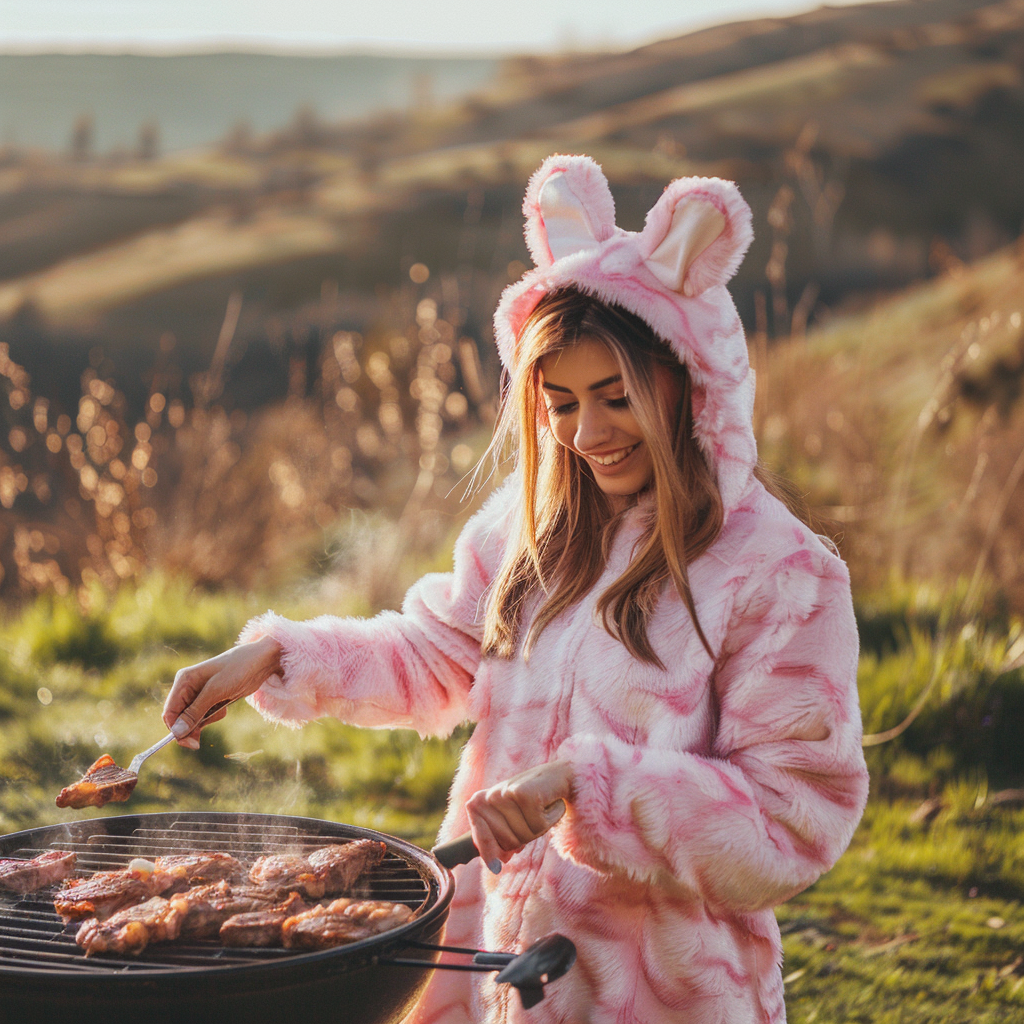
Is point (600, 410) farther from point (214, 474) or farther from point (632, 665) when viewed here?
point (214, 474)

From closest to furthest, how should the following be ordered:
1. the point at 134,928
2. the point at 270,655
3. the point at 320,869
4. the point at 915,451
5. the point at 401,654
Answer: the point at 134,928, the point at 320,869, the point at 270,655, the point at 401,654, the point at 915,451

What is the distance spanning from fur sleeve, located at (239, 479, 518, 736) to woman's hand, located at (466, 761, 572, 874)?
21.6 inches

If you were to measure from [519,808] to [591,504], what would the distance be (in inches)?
28.1

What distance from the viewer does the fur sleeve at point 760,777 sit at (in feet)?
4.75

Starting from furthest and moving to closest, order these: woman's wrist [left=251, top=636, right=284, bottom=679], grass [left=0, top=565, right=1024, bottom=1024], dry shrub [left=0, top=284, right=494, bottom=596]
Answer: dry shrub [left=0, top=284, right=494, bottom=596]
grass [left=0, top=565, right=1024, bottom=1024]
woman's wrist [left=251, top=636, right=284, bottom=679]

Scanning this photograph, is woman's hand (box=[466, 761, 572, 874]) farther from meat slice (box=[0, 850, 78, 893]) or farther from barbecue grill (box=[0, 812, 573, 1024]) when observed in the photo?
meat slice (box=[0, 850, 78, 893])

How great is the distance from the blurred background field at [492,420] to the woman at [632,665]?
410 millimetres

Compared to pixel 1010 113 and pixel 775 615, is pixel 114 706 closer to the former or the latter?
pixel 775 615

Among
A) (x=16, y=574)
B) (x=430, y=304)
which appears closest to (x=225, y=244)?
(x=16, y=574)

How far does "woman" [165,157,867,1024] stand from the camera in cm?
147

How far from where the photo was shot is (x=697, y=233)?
5.14ft

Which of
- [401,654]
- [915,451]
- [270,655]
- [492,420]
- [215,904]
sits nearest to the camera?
[215,904]

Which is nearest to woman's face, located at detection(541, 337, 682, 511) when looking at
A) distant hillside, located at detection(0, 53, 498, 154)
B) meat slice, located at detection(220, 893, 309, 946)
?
meat slice, located at detection(220, 893, 309, 946)

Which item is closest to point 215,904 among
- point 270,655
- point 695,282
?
point 270,655
